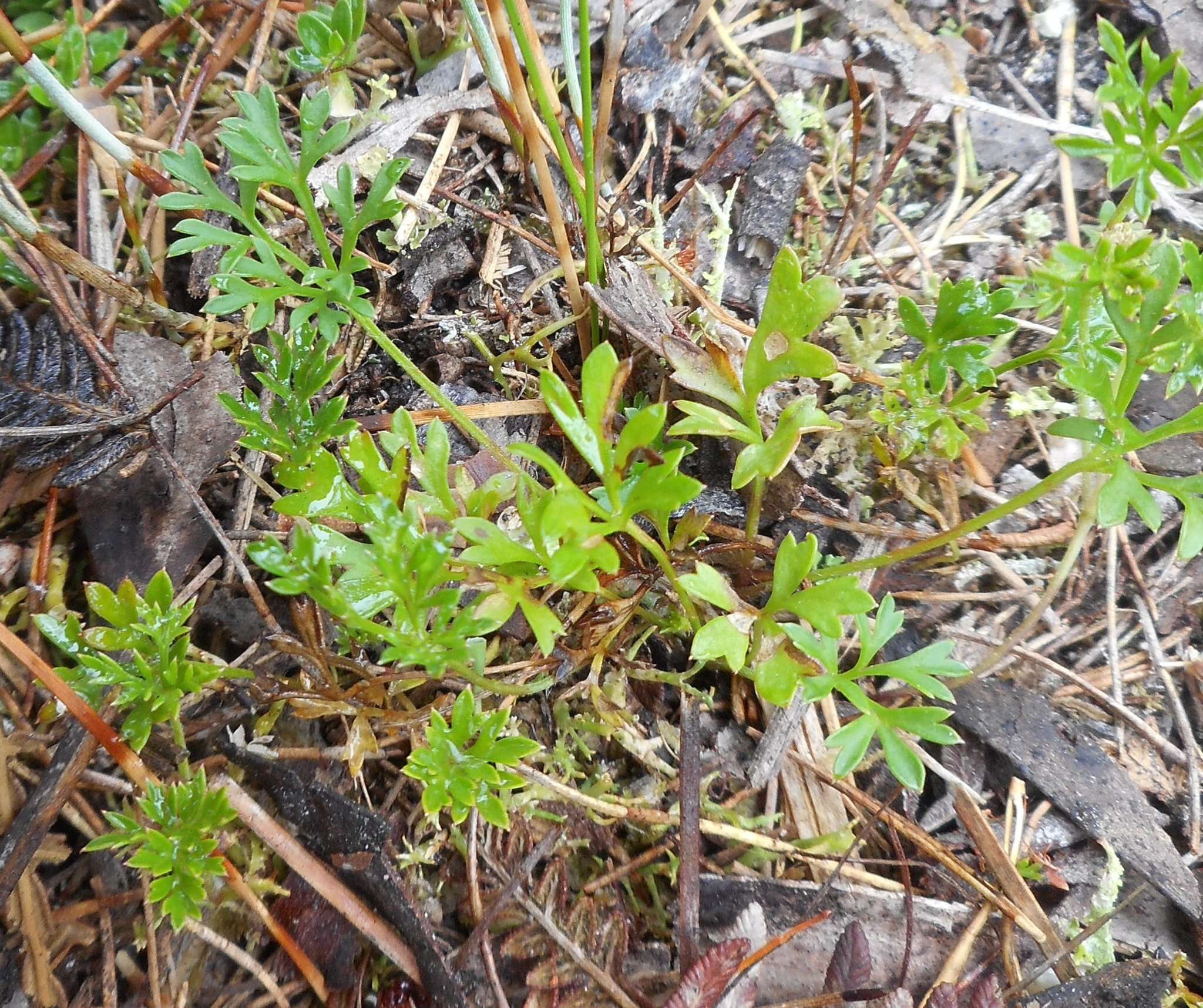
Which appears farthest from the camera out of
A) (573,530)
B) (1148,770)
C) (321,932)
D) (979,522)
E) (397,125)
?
(397,125)

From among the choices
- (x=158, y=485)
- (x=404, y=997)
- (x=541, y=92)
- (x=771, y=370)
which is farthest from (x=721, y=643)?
(x=158, y=485)

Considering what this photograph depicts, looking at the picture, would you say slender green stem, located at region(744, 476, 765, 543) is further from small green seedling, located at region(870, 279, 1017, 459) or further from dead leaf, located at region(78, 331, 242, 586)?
dead leaf, located at region(78, 331, 242, 586)

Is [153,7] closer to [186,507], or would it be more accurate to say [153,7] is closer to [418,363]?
[418,363]

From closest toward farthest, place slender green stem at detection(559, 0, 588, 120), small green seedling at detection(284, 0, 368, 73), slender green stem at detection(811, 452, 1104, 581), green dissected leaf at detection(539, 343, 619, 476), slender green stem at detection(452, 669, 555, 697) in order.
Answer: green dissected leaf at detection(539, 343, 619, 476) → slender green stem at detection(452, 669, 555, 697) → slender green stem at detection(811, 452, 1104, 581) → slender green stem at detection(559, 0, 588, 120) → small green seedling at detection(284, 0, 368, 73)

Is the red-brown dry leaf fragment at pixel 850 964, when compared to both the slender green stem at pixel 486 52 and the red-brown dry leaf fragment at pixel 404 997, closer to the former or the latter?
the red-brown dry leaf fragment at pixel 404 997

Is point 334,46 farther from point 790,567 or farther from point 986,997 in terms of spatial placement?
point 986,997

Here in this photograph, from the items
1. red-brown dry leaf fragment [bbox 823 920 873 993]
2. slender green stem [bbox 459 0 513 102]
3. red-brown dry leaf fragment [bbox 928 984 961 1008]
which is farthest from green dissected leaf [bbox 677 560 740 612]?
slender green stem [bbox 459 0 513 102]

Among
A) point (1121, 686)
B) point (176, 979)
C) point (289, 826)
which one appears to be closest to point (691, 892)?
point (289, 826)
